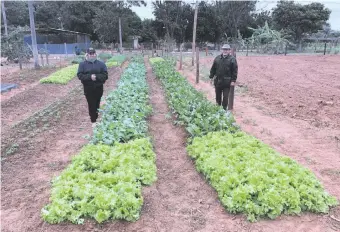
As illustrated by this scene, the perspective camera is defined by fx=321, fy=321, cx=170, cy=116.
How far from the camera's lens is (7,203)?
15.0 feet

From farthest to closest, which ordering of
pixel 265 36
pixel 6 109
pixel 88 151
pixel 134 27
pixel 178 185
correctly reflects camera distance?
pixel 134 27 → pixel 265 36 → pixel 6 109 → pixel 88 151 → pixel 178 185

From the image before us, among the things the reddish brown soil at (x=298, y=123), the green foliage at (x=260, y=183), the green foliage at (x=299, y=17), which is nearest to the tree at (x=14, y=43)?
the reddish brown soil at (x=298, y=123)

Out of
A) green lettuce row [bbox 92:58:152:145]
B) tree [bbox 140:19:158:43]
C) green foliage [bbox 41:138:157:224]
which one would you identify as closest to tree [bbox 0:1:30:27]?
tree [bbox 140:19:158:43]

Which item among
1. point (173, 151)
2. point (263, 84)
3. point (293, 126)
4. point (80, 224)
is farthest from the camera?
point (263, 84)

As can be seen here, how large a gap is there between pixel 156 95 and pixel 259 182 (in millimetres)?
8519

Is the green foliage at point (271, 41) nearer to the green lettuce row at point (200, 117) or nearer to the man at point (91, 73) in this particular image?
the green lettuce row at point (200, 117)

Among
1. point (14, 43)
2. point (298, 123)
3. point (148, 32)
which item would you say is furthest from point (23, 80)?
point (148, 32)

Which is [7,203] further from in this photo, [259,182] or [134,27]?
[134,27]

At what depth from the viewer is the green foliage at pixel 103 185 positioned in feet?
12.9

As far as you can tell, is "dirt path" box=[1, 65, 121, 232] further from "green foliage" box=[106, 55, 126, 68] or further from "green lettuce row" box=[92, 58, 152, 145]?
"green foliage" box=[106, 55, 126, 68]

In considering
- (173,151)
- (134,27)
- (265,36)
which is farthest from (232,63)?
(134,27)

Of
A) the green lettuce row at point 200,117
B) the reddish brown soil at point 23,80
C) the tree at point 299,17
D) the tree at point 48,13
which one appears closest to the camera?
the green lettuce row at point 200,117

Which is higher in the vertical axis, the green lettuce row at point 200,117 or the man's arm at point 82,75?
the man's arm at point 82,75

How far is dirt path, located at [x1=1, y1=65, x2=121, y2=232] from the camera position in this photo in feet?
14.0
